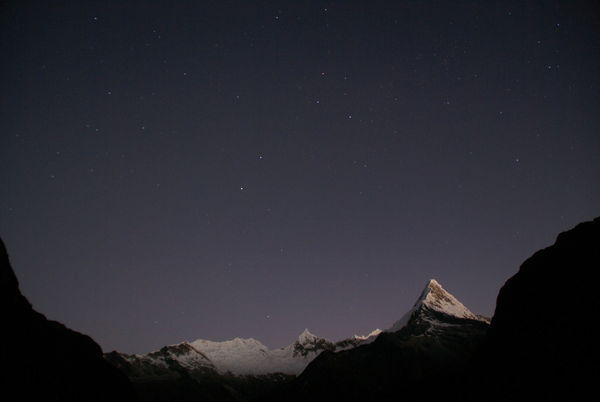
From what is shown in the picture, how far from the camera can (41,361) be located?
121 feet

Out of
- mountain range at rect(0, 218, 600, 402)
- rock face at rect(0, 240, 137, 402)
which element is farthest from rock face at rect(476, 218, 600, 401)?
rock face at rect(0, 240, 137, 402)

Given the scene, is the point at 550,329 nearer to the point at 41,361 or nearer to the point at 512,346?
the point at 512,346

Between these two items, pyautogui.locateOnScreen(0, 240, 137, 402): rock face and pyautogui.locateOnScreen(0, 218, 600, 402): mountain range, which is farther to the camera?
pyautogui.locateOnScreen(0, 218, 600, 402): mountain range

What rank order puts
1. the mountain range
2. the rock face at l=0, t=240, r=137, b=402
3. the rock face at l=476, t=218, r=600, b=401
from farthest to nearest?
the rock face at l=476, t=218, r=600, b=401 < the mountain range < the rock face at l=0, t=240, r=137, b=402

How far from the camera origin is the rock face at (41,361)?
32500 mm

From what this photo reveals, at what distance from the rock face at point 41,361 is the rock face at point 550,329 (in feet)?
168

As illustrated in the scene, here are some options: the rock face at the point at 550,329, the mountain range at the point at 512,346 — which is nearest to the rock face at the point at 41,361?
the mountain range at the point at 512,346

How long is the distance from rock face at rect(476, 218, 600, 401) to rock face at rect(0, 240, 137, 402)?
5130 cm

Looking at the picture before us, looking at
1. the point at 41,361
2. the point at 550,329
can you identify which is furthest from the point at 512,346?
the point at 41,361

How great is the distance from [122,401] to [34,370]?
1629 cm

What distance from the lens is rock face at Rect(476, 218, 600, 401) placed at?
44312 mm

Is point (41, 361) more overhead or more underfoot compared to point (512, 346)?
more underfoot

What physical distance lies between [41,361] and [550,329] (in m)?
60.3

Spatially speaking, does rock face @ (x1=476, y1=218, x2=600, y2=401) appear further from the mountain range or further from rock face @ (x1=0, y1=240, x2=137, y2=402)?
rock face @ (x1=0, y1=240, x2=137, y2=402)
